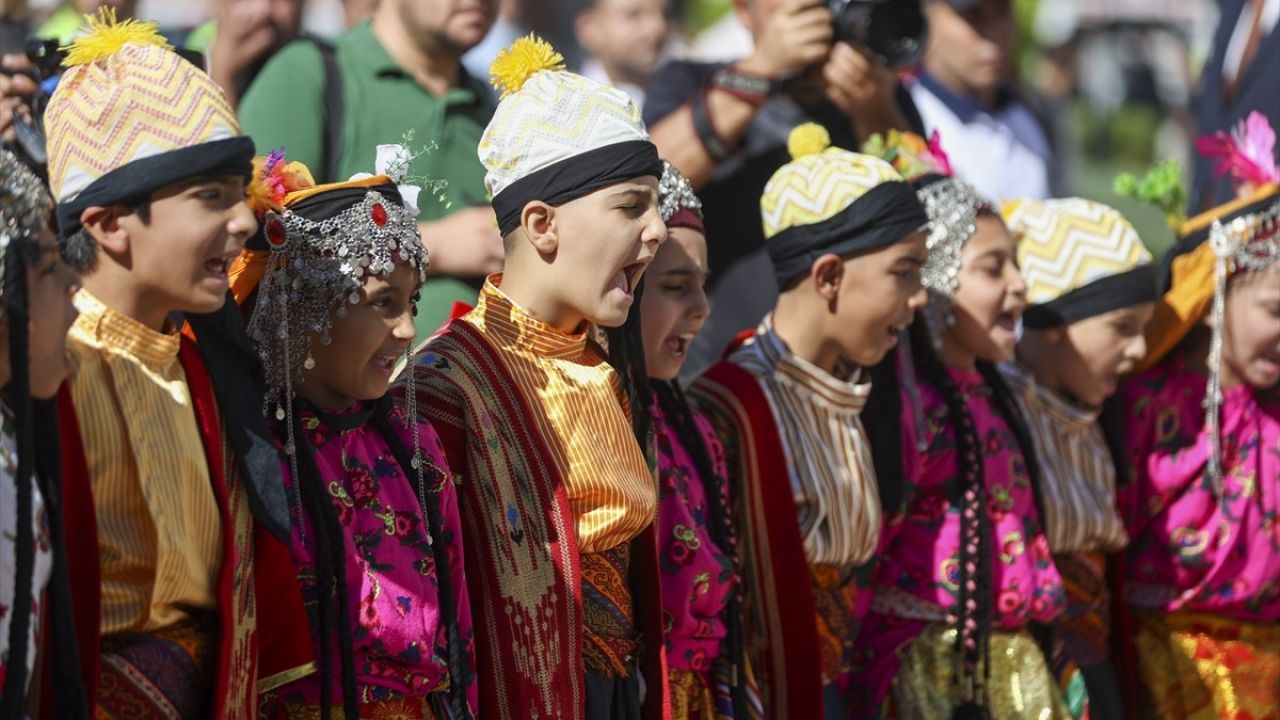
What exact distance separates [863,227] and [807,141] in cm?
32

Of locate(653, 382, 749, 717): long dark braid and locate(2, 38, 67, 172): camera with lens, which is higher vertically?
locate(2, 38, 67, 172): camera with lens

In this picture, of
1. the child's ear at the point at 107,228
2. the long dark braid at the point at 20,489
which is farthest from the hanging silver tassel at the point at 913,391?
the long dark braid at the point at 20,489

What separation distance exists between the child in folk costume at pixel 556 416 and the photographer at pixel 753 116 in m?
1.29

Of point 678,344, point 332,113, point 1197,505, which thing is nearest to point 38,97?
point 332,113

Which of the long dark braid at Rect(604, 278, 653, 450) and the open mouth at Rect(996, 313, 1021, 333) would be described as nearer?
the long dark braid at Rect(604, 278, 653, 450)

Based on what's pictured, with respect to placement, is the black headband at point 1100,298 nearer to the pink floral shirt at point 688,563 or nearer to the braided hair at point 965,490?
the braided hair at point 965,490

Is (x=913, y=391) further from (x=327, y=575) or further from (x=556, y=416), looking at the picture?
(x=327, y=575)

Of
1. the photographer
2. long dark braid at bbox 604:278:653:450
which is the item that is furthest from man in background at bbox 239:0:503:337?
long dark braid at bbox 604:278:653:450

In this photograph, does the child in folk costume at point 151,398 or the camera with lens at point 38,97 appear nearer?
the child in folk costume at point 151,398

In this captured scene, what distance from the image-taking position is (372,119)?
5566 millimetres

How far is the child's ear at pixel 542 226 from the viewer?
14.2 ft

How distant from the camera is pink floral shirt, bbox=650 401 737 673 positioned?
15.1 ft

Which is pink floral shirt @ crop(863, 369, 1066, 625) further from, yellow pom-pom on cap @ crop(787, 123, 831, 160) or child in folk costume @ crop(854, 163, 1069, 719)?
yellow pom-pom on cap @ crop(787, 123, 831, 160)

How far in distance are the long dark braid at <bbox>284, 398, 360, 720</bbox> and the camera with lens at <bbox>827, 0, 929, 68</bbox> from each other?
8.53ft
